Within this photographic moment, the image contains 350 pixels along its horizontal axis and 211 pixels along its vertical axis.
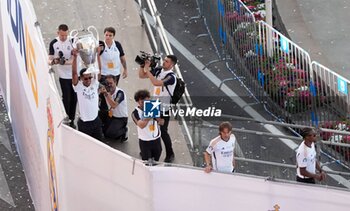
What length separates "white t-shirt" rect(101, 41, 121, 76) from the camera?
1560 centimetres

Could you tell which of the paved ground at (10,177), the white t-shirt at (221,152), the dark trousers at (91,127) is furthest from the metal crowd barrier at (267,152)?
the paved ground at (10,177)

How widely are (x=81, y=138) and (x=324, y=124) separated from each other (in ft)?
15.6

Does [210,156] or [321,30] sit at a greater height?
[321,30]

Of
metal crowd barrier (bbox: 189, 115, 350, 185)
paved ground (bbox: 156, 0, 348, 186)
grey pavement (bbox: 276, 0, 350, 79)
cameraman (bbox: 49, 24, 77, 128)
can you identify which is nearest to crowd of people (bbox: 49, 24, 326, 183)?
cameraman (bbox: 49, 24, 77, 128)

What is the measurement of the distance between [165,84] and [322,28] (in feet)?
23.4

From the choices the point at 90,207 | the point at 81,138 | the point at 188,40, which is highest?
the point at 188,40

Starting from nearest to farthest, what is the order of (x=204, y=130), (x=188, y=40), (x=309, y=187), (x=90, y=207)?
(x=309, y=187), (x=90, y=207), (x=204, y=130), (x=188, y=40)

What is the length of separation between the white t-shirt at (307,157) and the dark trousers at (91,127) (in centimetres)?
272

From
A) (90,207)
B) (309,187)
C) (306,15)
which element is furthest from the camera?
(306,15)

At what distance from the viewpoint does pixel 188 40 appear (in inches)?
788

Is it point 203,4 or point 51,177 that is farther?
point 203,4

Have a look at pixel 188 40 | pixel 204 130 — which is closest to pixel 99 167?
pixel 204 130

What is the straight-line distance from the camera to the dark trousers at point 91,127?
14.8m

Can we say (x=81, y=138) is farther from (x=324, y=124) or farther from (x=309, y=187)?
(x=324, y=124)
